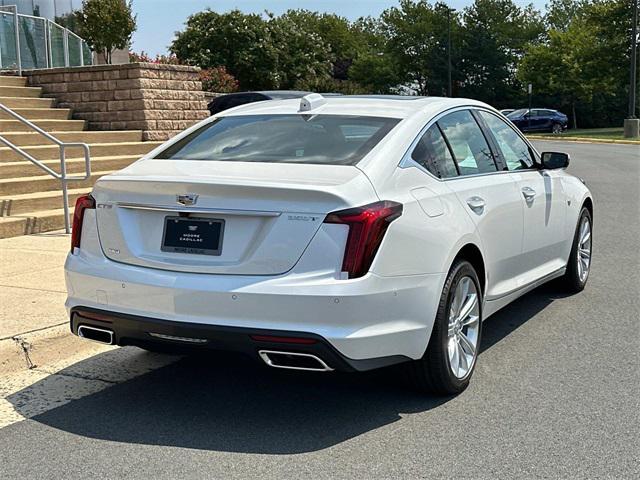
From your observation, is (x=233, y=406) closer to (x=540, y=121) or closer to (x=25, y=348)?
(x=25, y=348)

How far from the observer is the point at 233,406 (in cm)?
450

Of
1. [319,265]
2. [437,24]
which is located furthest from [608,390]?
[437,24]

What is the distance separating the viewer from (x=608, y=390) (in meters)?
4.70

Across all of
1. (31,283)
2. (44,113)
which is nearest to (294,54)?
(44,113)

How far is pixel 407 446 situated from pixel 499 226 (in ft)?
6.01

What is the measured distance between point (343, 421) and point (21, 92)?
12.4 meters

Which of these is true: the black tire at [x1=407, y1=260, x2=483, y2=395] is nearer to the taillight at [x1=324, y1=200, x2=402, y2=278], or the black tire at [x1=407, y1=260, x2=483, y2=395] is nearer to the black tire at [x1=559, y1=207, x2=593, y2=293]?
the taillight at [x1=324, y1=200, x2=402, y2=278]

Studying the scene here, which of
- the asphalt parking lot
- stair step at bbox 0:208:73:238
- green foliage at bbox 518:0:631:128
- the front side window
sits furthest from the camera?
green foliage at bbox 518:0:631:128

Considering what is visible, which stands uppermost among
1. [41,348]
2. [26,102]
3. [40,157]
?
[26,102]

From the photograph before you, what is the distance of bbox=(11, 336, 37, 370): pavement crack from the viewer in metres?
5.19

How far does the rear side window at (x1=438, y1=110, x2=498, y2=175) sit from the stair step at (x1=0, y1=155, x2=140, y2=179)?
7479 millimetres

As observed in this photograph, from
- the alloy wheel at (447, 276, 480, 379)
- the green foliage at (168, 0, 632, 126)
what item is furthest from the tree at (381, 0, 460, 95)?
the alloy wheel at (447, 276, 480, 379)

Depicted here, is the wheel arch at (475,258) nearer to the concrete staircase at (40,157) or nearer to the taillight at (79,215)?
the taillight at (79,215)

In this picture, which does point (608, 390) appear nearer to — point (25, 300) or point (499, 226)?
point (499, 226)
